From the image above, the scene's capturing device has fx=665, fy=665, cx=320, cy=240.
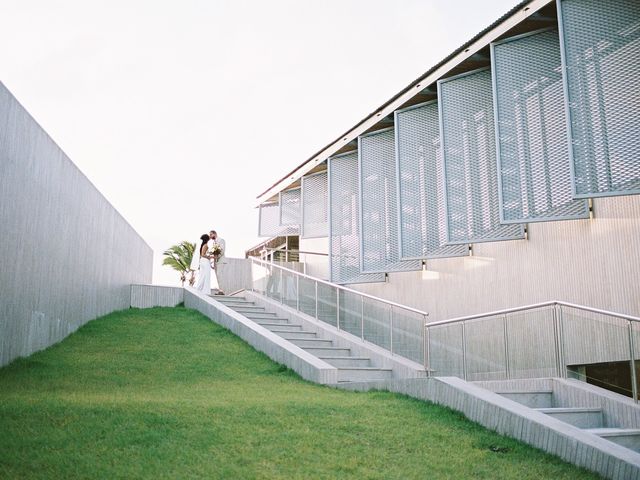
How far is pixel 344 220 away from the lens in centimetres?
1777

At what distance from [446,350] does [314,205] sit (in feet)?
32.8

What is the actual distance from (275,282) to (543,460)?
36.4 ft

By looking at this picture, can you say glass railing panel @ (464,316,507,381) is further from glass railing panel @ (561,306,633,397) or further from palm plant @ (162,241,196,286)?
palm plant @ (162,241,196,286)

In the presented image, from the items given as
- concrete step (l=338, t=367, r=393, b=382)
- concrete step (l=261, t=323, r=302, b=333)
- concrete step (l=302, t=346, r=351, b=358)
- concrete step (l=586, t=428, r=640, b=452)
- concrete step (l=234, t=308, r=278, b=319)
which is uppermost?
concrete step (l=234, t=308, r=278, b=319)

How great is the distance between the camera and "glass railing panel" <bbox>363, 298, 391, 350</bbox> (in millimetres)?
12703

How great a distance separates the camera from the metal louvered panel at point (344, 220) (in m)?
17.2

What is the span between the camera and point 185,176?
30016 millimetres

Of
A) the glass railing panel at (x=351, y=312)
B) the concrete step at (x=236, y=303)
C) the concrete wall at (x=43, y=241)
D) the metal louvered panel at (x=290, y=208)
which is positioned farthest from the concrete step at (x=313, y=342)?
the metal louvered panel at (x=290, y=208)

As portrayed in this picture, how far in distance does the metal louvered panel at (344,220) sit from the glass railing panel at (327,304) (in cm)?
208

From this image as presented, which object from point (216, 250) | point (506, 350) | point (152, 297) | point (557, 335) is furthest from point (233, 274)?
point (557, 335)

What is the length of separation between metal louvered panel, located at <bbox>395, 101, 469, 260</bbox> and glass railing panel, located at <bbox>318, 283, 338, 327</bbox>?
1.78m

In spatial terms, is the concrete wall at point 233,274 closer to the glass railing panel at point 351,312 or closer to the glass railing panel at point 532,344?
the glass railing panel at point 351,312

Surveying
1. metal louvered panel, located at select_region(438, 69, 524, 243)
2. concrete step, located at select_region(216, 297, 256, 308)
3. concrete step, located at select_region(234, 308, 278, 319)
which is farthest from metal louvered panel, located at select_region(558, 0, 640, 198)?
concrete step, located at select_region(216, 297, 256, 308)

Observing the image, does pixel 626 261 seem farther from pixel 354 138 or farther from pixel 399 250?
pixel 354 138
